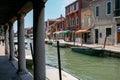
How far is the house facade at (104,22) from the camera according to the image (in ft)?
118

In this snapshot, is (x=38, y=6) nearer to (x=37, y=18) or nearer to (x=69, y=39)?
(x=37, y=18)

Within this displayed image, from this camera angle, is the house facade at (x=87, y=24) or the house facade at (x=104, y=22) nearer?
the house facade at (x=104, y=22)

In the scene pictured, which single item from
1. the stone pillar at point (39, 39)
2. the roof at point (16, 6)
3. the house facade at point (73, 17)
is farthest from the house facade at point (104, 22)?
the stone pillar at point (39, 39)

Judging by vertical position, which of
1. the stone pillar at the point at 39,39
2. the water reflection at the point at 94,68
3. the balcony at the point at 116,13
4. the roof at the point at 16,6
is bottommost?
the water reflection at the point at 94,68

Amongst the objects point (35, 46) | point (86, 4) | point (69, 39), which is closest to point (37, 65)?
point (35, 46)

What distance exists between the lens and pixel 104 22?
38.5 m

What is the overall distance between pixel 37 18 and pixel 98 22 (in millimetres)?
34892

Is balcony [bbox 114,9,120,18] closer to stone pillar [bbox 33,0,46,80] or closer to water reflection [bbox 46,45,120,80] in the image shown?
water reflection [bbox 46,45,120,80]

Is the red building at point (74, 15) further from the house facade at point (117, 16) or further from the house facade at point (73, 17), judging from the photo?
the house facade at point (117, 16)

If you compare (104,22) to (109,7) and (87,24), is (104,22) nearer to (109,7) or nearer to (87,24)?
(109,7)

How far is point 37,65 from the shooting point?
21.5 ft

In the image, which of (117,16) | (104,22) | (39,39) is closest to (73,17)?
(104,22)

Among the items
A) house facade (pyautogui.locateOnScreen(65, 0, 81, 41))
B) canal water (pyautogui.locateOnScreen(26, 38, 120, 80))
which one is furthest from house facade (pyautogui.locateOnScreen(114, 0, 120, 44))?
house facade (pyautogui.locateOnScreen(65, 0, 81, 41))

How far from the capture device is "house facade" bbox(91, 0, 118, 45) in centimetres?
3591
